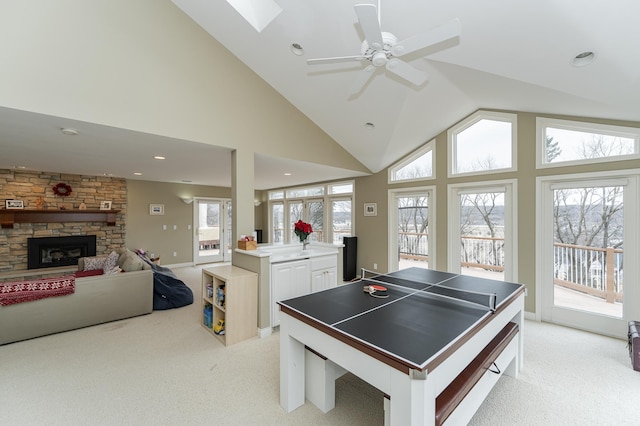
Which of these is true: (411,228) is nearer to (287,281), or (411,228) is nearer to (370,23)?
(287,281)

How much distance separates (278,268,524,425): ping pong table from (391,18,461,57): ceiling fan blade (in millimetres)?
1751

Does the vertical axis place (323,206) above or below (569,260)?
above

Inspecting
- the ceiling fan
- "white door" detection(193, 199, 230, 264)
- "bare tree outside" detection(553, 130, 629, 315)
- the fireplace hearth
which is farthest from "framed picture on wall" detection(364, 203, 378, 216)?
the fireplace hearth

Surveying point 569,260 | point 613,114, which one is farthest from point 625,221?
point 613,114

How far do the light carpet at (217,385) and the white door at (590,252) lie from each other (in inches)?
13.4

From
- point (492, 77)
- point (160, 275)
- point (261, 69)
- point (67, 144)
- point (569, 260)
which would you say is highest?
point (261, 69)

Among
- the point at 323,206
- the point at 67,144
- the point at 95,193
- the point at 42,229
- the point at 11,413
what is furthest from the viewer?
the point at 323,206

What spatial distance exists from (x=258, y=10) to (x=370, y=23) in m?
1.95

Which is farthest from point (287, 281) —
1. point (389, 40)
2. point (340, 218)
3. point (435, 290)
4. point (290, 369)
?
point (340, 218)

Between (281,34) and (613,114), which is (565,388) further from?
(281,34)

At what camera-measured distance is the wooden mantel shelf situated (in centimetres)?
522

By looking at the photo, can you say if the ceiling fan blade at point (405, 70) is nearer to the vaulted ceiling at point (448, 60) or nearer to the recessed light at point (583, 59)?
the vaulted ceiling at point (448, 60)

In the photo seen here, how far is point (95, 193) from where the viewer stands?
20.6ft

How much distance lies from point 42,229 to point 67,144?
368 cm
